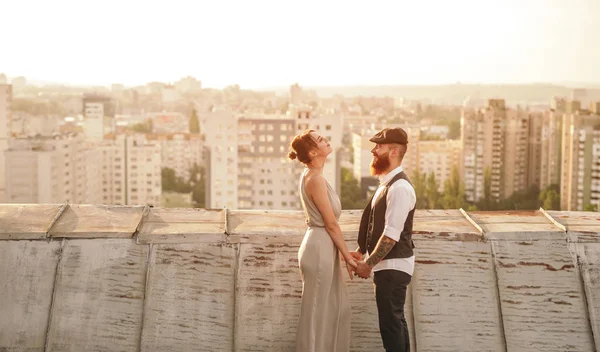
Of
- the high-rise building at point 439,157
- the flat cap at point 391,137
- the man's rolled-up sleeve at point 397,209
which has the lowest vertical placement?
the high-rise building at point 439,157

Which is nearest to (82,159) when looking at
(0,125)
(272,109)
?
(0,125)

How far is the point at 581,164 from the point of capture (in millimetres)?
26953

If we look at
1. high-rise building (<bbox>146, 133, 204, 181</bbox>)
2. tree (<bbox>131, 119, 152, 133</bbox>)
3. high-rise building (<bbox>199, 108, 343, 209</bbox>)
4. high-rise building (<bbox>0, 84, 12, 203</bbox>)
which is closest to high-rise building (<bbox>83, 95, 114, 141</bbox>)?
tree (<bbox>131, 119, 152, 133</bbox>)

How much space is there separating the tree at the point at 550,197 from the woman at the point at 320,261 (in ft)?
83.3

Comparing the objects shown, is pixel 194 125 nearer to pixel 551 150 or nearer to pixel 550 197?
pixel 551 150

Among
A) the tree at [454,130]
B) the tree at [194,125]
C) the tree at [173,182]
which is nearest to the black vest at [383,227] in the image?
the tree at [173,182]

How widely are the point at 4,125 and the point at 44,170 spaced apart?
348 cm

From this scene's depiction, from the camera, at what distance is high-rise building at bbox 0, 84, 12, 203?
79.2 feet

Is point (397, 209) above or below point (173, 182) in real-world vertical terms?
above

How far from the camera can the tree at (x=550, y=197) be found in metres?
27.2

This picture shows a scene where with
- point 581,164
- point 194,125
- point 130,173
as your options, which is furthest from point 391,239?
point 194,125

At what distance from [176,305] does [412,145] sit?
31346 millimetres

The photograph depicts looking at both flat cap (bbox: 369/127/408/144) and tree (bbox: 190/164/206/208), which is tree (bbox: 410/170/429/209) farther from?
flat cap (bbox: 369/127/408/144)

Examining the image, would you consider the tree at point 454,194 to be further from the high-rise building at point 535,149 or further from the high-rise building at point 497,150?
the high-rise building at point 535,149
